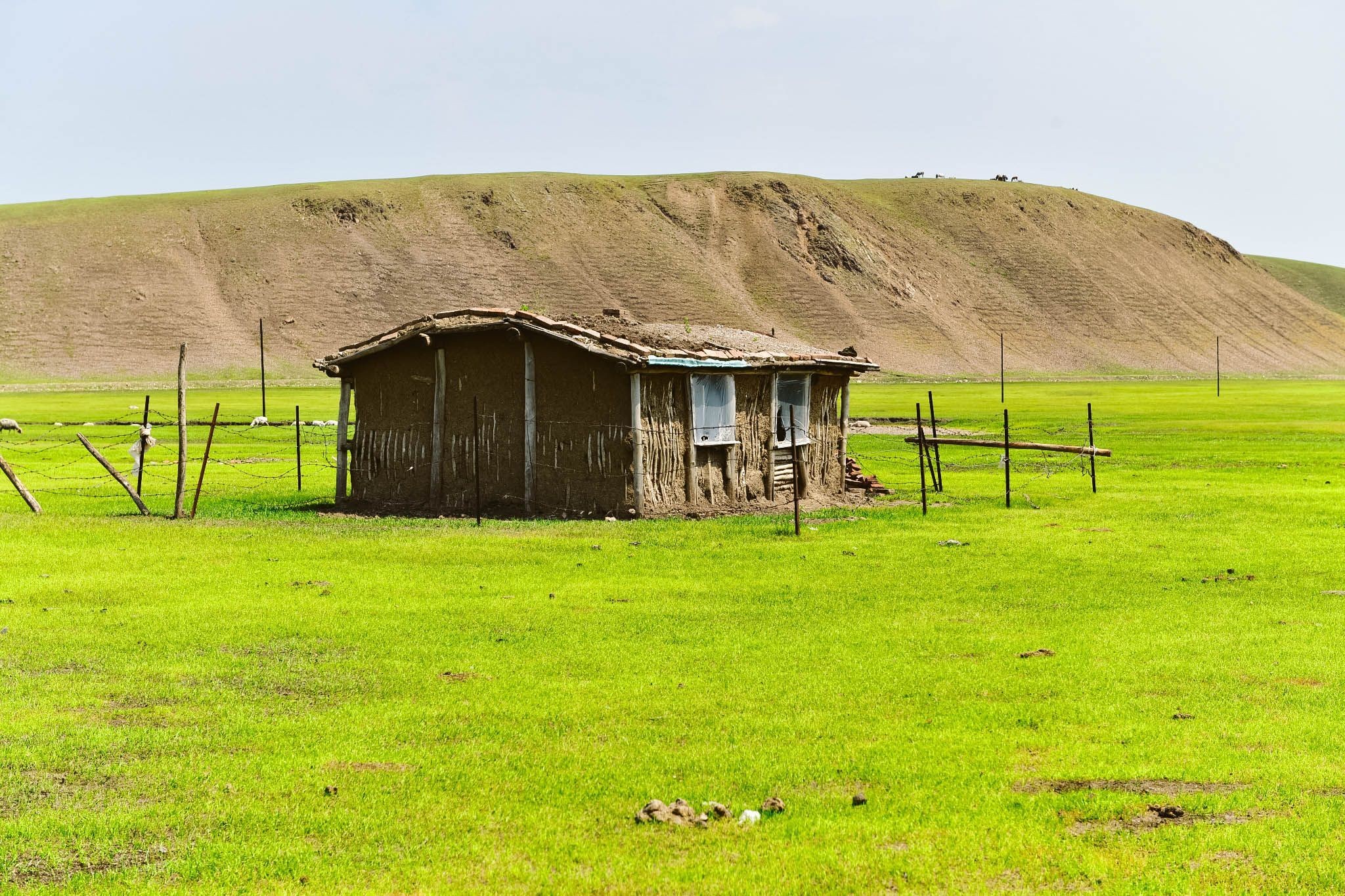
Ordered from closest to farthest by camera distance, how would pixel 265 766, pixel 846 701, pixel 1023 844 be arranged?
1. pixel 1023 844
2. pixel 265 766
3. pixel 846 701

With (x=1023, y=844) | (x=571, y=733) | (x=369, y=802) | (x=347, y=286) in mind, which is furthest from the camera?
(x=347, y=286)

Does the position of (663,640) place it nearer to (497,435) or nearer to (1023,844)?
(1023,844)

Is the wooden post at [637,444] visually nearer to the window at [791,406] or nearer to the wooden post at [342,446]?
the window at [791,406]

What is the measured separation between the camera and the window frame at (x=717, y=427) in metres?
24.4

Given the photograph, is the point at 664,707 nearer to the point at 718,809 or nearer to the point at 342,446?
the point at 718,809

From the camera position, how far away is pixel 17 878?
7.25m

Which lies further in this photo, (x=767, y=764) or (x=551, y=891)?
(x=767, y=764)

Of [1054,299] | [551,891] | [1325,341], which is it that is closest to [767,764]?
[551,891]

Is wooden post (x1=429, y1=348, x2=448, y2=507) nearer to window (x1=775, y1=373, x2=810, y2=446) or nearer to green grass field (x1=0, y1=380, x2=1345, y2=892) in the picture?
green grass field (x1=0, y1=380, x2=1345, y2=892)

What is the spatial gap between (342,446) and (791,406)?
9.08m

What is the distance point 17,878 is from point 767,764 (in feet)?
15.0

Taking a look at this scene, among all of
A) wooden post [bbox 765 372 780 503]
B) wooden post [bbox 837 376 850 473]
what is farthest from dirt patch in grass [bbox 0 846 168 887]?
wooden post [bbox 837 376 850 473]

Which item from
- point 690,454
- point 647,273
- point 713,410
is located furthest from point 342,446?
point 647,273

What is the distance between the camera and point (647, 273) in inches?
5792
